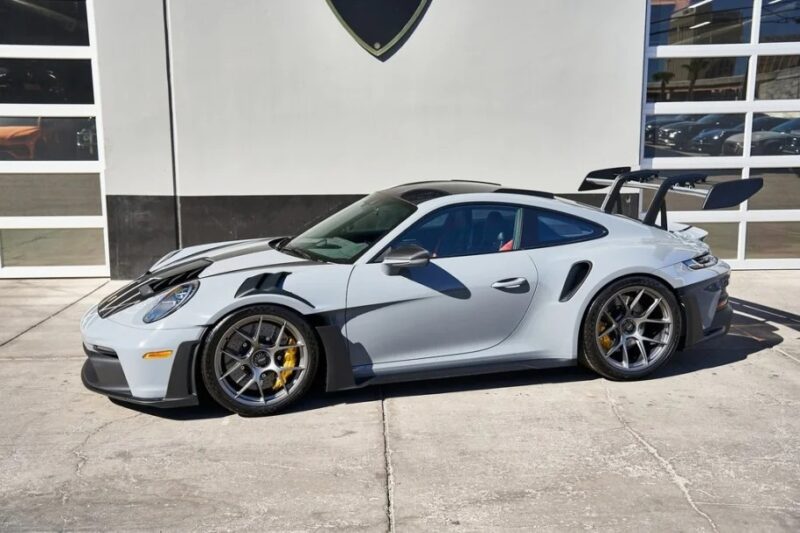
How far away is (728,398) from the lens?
4832mm

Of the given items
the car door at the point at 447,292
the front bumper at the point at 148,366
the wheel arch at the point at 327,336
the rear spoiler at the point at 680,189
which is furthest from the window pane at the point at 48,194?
the rear spoiler at the point at 680,189

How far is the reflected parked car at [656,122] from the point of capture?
8.63 meters

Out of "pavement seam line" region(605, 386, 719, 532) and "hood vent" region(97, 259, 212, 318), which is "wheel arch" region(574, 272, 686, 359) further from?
"hood vent" region(97, 259, 212, 318)

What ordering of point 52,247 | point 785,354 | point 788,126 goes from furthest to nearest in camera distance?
point 788,126, point 52,247, point 785,354

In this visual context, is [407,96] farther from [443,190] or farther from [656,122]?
[443,190]

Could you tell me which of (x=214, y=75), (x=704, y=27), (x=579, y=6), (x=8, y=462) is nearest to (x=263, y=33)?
(x=214, y=75)

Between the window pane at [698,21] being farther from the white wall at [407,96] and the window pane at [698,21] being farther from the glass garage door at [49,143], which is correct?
the glass garage door at [49,143]

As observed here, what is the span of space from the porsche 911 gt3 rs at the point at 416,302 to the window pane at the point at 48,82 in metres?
3.86

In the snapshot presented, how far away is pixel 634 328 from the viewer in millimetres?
5090

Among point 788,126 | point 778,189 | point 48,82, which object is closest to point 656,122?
point 788,126

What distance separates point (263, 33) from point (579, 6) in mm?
3360

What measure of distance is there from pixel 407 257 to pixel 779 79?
631cm

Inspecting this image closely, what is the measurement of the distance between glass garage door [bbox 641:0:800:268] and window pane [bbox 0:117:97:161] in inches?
242

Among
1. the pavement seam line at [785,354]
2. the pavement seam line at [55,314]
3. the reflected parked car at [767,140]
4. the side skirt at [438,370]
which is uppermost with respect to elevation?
the reflected parked car at [767,140]
